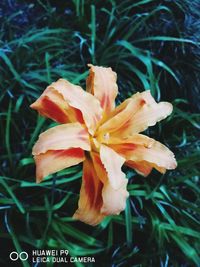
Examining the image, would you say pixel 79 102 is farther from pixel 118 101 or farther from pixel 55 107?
pixel 118 101

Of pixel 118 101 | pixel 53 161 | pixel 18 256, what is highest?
pixel 53 161

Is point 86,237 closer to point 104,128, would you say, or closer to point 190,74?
point 104,128

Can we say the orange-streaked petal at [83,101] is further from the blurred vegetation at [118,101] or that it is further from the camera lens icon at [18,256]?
the camera lens icon at [18,256]

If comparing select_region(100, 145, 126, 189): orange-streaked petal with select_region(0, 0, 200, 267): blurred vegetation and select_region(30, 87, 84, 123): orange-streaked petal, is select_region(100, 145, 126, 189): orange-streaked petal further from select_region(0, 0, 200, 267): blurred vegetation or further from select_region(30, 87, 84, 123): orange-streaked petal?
select_region(0, 0, 200, 267): blurred vegetation

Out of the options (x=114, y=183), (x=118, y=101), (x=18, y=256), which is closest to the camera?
(x=114, y=183)

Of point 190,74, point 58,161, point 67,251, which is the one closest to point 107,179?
point 58,161

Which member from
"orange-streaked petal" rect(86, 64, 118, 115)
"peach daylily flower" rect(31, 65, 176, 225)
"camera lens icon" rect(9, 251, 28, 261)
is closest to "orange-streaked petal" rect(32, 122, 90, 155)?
"peach daylily flower" rect(31, 65, 176, 225)

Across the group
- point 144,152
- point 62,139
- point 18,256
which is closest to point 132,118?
point 144,152
